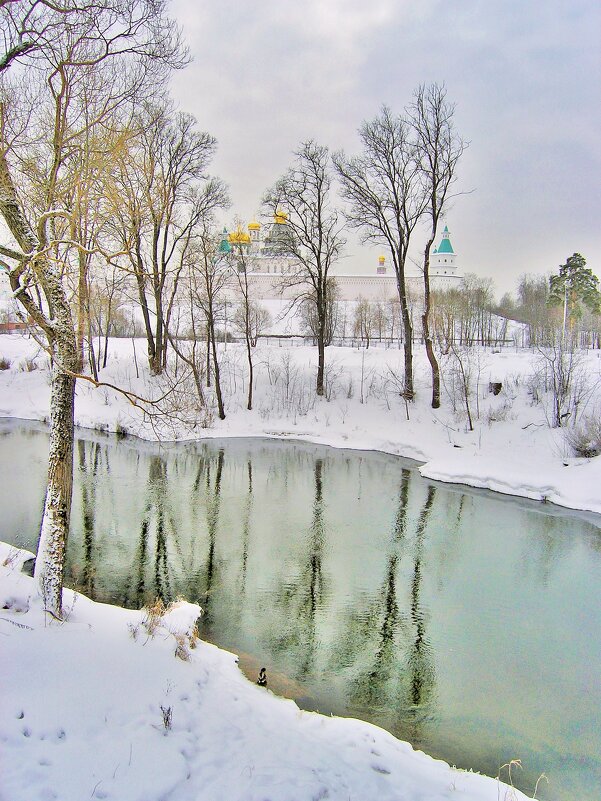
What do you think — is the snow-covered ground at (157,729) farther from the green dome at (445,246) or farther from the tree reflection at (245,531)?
the green dome at (445,246)

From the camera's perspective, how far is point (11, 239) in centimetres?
558

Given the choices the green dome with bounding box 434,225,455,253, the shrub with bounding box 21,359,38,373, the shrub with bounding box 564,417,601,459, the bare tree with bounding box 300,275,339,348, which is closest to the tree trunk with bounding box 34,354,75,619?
the shrub with bounding box 564,417,601,459

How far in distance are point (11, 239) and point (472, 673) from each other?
7558mm

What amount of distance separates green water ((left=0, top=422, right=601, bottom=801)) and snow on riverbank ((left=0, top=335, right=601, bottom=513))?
1501 millimetres

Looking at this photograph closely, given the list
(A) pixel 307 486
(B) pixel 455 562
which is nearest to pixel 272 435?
(A) pixel 307 486

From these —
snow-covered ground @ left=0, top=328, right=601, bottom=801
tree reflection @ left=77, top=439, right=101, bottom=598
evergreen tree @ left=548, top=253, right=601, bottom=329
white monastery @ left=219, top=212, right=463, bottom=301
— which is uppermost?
white monastery @ left=219, top=212, right=463, bottom=301

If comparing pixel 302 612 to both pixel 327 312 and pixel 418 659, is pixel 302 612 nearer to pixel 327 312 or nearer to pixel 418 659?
pixel 418 659

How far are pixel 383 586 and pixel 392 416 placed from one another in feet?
43.5

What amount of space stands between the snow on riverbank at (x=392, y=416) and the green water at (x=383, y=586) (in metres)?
1.50

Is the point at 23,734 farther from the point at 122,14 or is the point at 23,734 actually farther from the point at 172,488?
the point at 172,488

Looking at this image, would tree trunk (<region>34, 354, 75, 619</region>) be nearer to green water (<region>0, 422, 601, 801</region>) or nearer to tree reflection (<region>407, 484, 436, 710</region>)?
green water (<region>0, 422, 601, 801</region>)

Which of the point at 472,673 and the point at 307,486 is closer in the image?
the point at 472,673

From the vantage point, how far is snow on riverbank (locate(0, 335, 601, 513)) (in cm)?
1611

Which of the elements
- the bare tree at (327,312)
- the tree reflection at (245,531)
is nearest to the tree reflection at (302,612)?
the tree reflection at (245,531)
